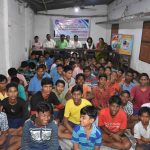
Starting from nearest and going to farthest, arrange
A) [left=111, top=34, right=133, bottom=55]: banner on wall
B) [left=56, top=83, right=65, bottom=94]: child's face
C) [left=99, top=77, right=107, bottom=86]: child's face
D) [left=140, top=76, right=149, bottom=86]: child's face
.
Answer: [left=56, top=83, right=65, bottom=94]: child's face, [left=140, top=76, right=149, bottom=86]: child's face, [left=99, top=77, right=107, bottom=86]: child's face, [left=111, top=34, right=133, bottom=55]: banner on wall

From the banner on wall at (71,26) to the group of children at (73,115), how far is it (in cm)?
705

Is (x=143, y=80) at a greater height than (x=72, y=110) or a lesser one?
greater

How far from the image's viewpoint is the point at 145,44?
22.3 feet

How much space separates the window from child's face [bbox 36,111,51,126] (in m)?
4.79

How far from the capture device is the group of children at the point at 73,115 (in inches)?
95.0

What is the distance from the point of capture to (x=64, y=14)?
12.0 meters

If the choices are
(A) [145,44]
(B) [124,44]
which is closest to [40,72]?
(A) [145,44]

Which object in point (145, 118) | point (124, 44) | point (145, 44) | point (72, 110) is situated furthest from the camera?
point (124, 44)

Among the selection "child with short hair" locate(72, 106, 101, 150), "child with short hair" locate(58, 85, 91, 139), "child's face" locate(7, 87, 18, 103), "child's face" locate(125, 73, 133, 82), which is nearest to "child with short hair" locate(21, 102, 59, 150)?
"child with short hair" locate(72, 106, 101, 150)

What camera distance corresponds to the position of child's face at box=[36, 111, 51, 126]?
2.33 meters

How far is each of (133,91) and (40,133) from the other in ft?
7.51

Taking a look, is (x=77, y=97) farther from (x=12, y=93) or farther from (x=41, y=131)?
(x=41, y=131)

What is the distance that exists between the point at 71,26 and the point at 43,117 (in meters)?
10.2

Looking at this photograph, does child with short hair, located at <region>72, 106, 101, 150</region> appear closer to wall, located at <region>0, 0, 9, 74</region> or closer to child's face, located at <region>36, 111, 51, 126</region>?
child's face, located at <region>36, 111, 51, 126</region>
